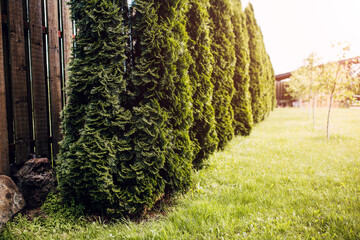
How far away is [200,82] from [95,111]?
2.39 metres

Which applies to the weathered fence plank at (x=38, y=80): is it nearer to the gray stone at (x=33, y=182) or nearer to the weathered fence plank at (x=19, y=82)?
the weathered fence plank at (x=19, y=82)

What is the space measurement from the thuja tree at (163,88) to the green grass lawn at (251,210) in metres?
0.52

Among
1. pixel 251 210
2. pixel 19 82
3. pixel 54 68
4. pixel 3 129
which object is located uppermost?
pixel 54 68

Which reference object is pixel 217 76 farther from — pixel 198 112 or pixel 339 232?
pixel 339 232

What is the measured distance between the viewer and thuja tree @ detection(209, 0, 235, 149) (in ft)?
19.2

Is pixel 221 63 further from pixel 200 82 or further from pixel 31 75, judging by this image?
pixel 31 75

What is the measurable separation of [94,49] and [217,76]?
390 centimetres

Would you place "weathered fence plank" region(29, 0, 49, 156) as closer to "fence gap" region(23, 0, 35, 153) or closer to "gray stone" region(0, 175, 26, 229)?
"fence gap" region(23, 0, 35, 153)

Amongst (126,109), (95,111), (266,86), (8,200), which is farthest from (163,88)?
(266,86)


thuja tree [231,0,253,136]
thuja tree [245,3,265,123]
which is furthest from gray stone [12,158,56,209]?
thuja tree [245,3,265,123]

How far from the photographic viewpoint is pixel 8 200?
261 centimetres

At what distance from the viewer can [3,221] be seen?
8.16 feet

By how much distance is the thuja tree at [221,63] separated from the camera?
19.2 ft

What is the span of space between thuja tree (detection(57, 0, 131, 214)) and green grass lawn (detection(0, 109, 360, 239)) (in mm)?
411
